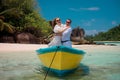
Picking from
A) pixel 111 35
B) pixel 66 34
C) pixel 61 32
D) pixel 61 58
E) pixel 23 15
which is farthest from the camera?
pixel 111 35

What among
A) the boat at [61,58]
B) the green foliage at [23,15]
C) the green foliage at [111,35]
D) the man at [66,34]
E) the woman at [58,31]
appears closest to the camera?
the boat at [61,58]

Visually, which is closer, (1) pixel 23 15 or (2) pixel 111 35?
(1) pixel 23 15

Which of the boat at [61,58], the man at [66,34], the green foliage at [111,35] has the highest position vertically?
the green foliage at [111,35]

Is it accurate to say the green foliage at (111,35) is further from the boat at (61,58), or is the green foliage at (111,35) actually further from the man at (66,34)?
the boat at (61,58)

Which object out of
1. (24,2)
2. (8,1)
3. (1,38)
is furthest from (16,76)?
(24,2)

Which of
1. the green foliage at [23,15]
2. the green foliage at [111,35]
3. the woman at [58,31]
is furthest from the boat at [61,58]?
the green foliage at [111,35]

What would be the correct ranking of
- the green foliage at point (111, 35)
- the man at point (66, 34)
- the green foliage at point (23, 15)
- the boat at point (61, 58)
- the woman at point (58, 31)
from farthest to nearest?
the green foliage at point (111, 35)
the green foliage at point (23, 15)
the man at point (66, 34)
the woman at point (58, 31)
the boat at point (61, 58)

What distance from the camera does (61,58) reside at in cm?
697

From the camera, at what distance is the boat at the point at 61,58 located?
22.9 feet

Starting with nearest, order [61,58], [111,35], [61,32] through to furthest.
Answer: [61,58] < [61,32] < [111,35]

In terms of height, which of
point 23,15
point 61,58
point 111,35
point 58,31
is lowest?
point 61,58

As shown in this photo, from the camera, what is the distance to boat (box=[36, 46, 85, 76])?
699 centimetres

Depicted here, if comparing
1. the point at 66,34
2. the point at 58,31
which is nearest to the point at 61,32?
the point at 58,31

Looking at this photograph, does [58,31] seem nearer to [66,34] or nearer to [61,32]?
[61,32]
